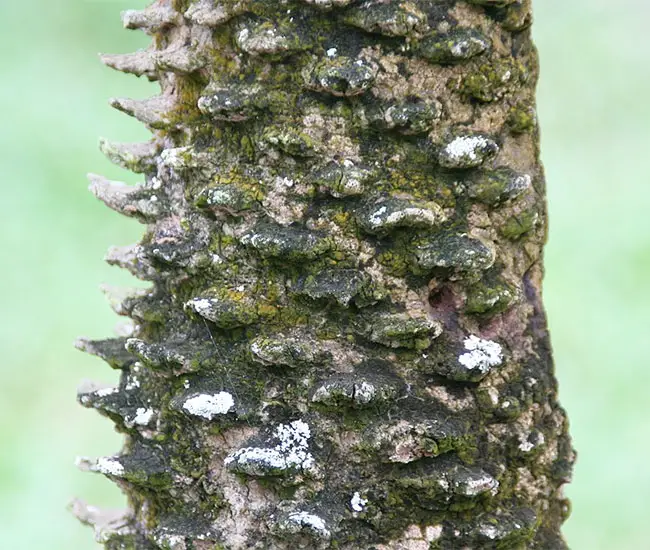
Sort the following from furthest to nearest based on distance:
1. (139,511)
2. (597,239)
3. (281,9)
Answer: (597,239)
(139,511)
(281,9)

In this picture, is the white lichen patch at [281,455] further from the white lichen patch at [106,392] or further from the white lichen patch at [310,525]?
the white lichen patch at [106,392]

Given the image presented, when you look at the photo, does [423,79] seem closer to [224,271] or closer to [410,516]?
[224,271]

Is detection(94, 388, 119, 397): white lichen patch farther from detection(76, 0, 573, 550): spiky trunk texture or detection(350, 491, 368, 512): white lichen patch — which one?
detection(350, 491, 368, 512): white lichen patch

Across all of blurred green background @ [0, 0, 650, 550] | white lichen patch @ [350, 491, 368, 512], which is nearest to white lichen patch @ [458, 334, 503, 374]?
white lichen patch @ [350, 491, 368, 512]

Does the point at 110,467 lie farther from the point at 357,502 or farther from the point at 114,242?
the point at 114,242

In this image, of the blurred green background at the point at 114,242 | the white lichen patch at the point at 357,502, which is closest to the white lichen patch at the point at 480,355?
the white lichen patch at the point at 357,502

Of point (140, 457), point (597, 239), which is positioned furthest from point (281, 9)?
point (597, 239)

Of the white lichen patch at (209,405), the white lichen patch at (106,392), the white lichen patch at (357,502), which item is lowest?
the white lichen patch at (357,502)
